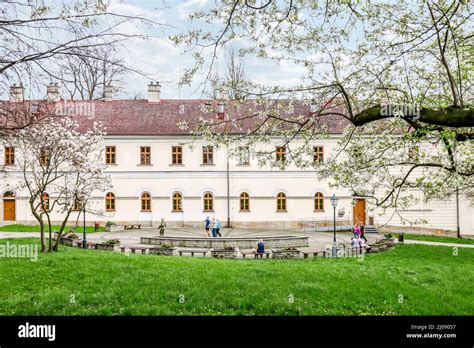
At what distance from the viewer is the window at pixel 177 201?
35.3 meters

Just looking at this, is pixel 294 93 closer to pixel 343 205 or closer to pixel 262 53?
pixel 262 53

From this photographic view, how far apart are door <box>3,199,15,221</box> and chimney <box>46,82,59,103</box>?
31.8 m

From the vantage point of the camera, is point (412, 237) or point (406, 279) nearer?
point (406, 279)

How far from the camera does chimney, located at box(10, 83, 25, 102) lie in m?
6.41

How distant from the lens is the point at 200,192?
3534 cm

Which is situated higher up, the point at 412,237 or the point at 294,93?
the point at 294,93

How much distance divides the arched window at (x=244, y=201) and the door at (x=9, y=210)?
58.2ft

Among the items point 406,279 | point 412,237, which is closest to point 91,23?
point 406,279

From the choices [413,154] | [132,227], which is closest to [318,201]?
[132,227]

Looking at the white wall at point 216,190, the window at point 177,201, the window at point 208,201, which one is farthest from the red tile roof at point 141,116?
the window at point 208,201

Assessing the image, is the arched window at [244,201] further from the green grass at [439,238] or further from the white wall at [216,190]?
the green grass at [439,238]

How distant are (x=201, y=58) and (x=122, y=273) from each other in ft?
23.4

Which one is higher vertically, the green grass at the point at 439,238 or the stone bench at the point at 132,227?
the stone bench at the point at 132,227

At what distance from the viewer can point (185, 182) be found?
3550 cm
